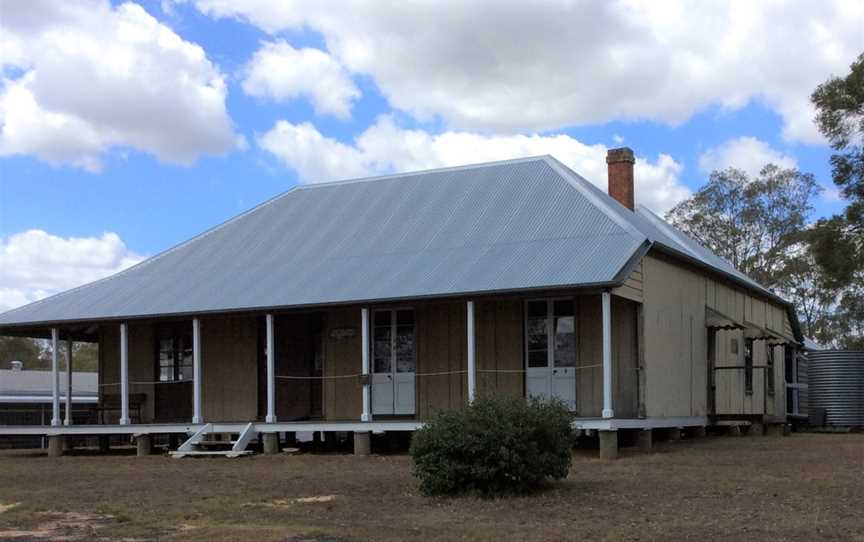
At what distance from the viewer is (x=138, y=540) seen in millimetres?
9789

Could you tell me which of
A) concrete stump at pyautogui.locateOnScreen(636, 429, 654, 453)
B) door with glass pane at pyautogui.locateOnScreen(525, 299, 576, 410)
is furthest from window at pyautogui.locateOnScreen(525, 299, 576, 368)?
concrete stump at pyautogui.locateOnScreen(636, 429, 654, 453)

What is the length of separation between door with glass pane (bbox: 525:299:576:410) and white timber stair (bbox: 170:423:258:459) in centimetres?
551

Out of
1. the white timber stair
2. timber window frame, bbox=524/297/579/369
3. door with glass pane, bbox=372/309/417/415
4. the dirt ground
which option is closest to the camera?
the dirt ground

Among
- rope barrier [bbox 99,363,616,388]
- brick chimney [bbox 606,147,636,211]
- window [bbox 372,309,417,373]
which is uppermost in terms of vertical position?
brick chimney [bbox 606,147,636,211]

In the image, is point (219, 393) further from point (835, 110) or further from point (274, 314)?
point (835, 110)

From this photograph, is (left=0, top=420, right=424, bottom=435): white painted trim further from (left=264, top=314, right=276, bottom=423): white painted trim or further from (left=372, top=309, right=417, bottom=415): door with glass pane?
(left=372, top=309, right=417, bottom=415): door with glass pane

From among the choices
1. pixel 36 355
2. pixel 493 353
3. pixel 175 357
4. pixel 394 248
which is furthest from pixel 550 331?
pixel 36 355

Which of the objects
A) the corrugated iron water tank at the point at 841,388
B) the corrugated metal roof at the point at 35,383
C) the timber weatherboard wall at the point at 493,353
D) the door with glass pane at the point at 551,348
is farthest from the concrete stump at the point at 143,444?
the corrugated metal roof at the point at 35,383

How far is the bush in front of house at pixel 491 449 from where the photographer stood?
1221 cm

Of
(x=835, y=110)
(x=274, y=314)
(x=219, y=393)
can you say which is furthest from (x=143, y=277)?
(x=835, y=110)

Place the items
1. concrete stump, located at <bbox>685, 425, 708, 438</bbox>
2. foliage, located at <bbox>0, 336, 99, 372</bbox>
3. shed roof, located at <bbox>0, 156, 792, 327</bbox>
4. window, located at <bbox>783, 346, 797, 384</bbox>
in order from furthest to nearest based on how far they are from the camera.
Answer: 1. foliage, located at <bbox>0, 336, 99, 372</bbox>
2. window, located at <bbox>783, 346, 797, 384</bbox>
3. concrete stump, located at <bbox>685, 425, 708, 438</bbox>
4. shed roof, located at <bbox>0, 156, 792, 327</bbox>

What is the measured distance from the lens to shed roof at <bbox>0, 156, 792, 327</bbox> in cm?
1908

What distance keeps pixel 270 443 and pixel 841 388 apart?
1727 cm

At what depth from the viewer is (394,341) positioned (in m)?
21.3
